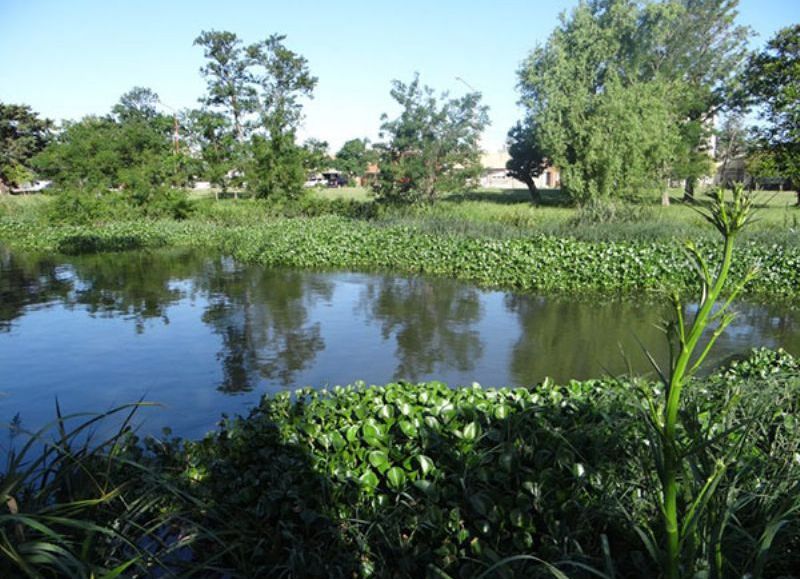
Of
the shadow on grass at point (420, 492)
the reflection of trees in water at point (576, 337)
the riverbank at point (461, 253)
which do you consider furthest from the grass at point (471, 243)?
the shadow on grass at point (420, 492)

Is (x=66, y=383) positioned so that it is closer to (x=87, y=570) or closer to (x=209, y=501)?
(x=209, y=501)

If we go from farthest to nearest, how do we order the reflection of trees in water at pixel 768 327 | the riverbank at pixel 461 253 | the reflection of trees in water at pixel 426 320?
the riverbank at pixel 461 253 → the reflection of trees in water at pixel 768 327 → the reflection of trees in water at pixel 426 320

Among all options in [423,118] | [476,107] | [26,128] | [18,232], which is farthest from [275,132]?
[26,128]

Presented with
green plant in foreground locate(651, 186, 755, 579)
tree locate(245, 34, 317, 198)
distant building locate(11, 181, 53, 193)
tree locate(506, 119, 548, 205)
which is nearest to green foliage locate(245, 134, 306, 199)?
tree locate(245, 34, 317, 198)

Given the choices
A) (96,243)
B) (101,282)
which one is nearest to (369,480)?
(101,282)

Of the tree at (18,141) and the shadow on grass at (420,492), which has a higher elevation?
the tree at (18,141)

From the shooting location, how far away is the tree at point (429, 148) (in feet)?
73.9

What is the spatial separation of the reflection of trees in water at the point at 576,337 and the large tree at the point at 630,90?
36.2 ft

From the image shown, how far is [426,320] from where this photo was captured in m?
9.35

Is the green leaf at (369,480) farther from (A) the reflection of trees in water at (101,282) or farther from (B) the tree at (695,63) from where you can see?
(B) the tree at (695,63)

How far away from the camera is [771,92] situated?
23.0m

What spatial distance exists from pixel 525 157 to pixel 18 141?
3345 cm

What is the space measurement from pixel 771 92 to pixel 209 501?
27469 mm

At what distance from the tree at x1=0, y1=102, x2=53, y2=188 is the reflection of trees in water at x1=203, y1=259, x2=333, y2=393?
31483mm
